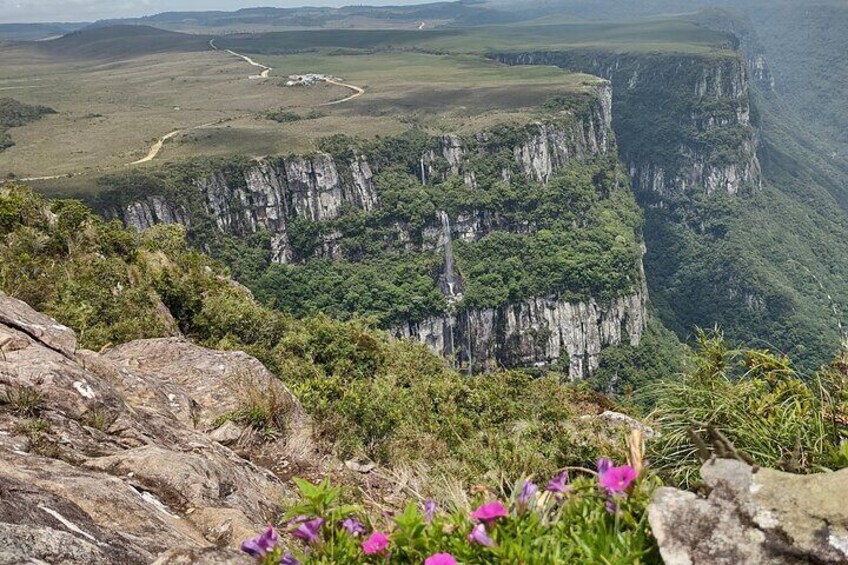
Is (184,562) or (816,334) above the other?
(184,562)

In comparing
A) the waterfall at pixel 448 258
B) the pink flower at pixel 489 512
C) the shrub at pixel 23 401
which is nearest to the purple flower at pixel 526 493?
the pink flower at pixel 489 512

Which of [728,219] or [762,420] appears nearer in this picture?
[762,420]

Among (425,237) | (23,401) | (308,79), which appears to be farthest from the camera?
(308,79)

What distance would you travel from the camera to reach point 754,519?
7.76ft

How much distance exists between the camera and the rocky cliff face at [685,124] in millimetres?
130875

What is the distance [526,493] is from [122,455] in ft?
12.7

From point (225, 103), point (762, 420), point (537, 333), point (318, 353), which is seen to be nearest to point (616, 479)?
point (762, 420)

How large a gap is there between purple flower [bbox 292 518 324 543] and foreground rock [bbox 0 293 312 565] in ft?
1.52

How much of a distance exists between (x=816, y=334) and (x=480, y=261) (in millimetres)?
42193

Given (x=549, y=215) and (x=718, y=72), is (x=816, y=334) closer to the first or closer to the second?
(x=549, y=215)

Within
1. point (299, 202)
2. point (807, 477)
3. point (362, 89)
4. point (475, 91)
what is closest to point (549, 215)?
point (299, 202)

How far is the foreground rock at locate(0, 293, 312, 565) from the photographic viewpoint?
11.1ft

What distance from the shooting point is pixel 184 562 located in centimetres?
264

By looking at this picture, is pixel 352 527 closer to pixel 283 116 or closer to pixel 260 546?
pixel 260 546
